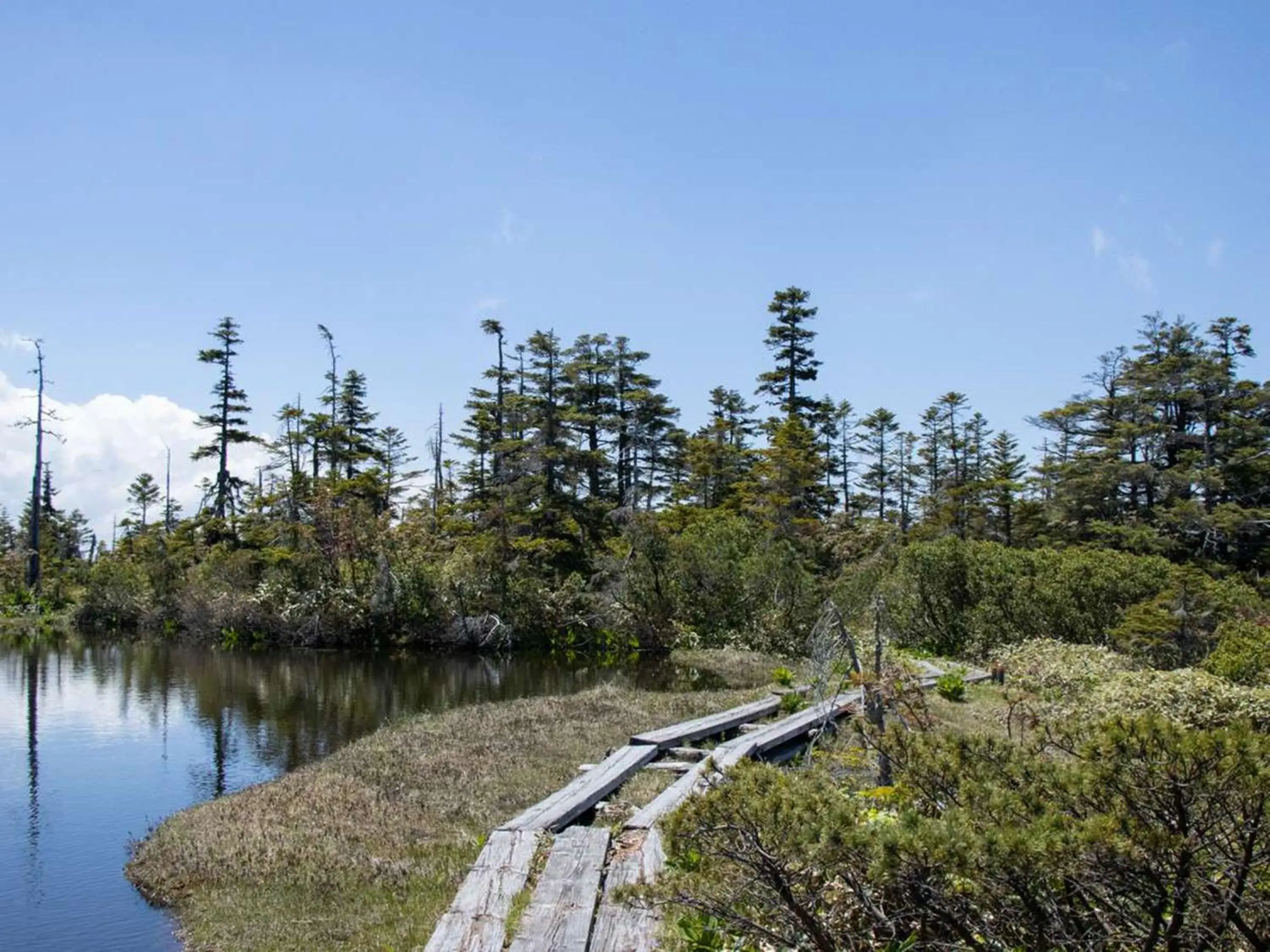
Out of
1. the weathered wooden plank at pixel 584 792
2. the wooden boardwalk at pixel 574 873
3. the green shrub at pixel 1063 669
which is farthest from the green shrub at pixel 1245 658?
the weathered wooden plank at pixel 584 792

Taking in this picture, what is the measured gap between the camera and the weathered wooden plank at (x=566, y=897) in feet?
18.9

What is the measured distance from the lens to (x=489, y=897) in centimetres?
654

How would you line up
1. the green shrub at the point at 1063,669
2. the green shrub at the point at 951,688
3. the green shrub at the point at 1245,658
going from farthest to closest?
the green shrub at the point at 951,688 → the green shrub at the point at 1063,669 → the green shrub at the point at 1245,658

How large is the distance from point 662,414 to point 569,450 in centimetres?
1144

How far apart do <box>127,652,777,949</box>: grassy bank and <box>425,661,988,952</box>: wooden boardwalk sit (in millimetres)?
646

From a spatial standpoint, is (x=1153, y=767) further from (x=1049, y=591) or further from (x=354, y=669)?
(x=354, y=669)

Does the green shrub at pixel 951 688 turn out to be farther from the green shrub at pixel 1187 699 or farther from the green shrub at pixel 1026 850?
the green shrub at pixel 1026 850

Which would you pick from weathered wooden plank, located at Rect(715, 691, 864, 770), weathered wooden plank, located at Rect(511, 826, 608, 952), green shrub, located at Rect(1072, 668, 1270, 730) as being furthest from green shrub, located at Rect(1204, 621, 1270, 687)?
weathered wooden plank, located at Rect(511, 826, 608, 952)

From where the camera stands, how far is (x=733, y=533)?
1209 inches

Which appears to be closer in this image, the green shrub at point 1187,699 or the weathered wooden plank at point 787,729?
the green shrub at point 1187,699

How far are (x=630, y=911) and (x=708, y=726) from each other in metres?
6.99

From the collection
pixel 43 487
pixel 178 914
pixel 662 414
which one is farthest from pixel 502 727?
pixel 43 487

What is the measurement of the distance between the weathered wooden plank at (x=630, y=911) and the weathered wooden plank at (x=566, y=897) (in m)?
0.09

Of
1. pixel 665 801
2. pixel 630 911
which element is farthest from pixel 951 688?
pixel 630 911
